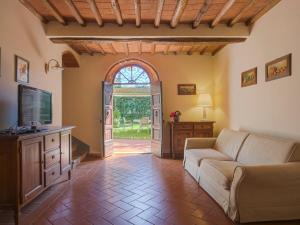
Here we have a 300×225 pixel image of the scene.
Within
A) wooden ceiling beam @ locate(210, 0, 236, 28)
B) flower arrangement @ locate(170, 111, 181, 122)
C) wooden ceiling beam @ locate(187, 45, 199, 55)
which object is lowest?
flower arrangement @ locate(170, 111, 181, 122)

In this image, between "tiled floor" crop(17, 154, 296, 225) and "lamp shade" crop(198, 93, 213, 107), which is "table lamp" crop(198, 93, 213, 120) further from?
"tiled floor" crop(17, 154, 296, 225)

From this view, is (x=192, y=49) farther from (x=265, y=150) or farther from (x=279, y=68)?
(x=265, y=150)

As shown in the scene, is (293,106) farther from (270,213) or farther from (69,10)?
(69,10)

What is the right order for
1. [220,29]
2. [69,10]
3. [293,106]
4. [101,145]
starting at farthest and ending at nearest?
[101,145] → [220,29] → [69,10] → [293,106]

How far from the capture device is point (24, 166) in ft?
8.20

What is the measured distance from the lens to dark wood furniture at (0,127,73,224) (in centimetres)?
236

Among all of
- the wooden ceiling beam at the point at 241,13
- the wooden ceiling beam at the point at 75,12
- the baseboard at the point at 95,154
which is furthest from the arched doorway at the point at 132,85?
the wooden ceiling beam at the point at 241,13

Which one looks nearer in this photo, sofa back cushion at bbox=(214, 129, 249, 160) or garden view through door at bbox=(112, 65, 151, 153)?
sofa back cushion at bbox=(214, 129, 249, 160)

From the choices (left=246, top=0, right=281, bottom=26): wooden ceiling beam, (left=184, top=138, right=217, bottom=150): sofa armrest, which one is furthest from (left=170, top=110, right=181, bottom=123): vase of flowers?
(left=246, top=0, right=281, bottom=26): wooden ceiling beam

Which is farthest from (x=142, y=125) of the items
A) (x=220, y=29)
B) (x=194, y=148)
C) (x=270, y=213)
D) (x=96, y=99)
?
(x=270, y=213)

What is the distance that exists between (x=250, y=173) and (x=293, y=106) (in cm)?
130

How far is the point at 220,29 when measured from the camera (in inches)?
172

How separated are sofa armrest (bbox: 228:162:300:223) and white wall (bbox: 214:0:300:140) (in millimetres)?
851

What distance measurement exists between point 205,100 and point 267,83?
2177 millimetres
